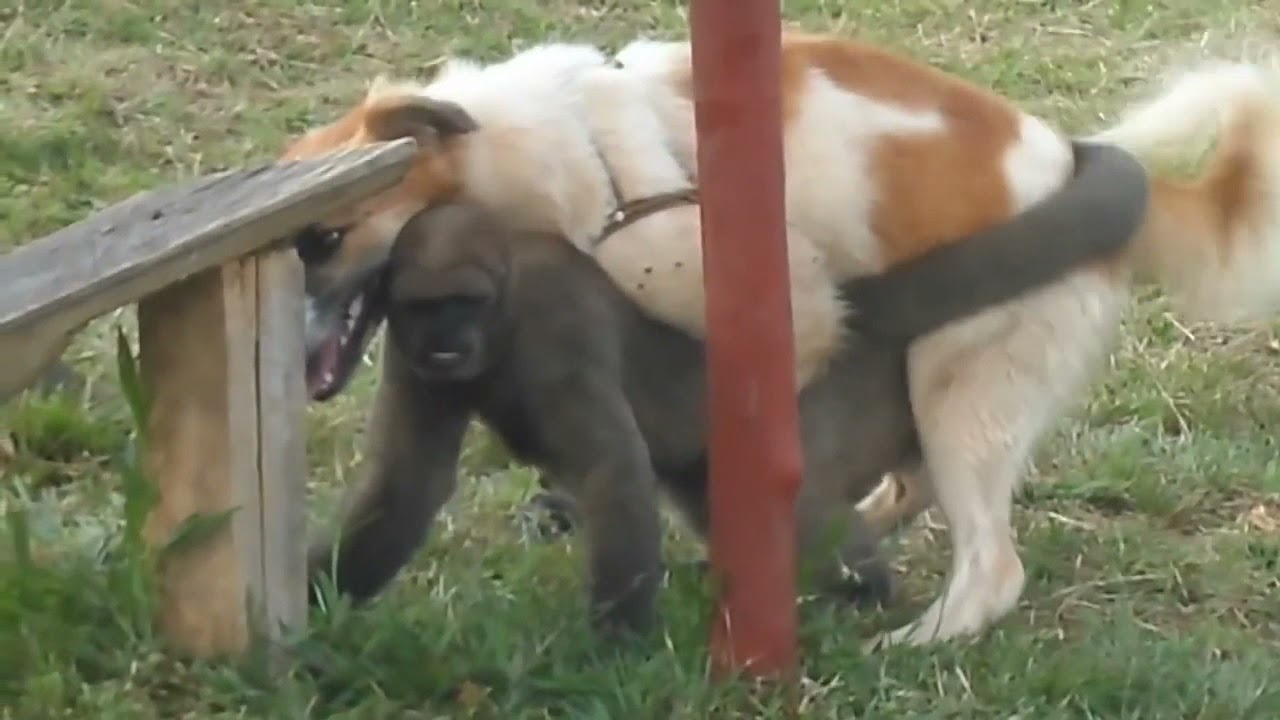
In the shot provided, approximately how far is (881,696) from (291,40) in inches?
185

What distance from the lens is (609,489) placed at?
3.48 meters

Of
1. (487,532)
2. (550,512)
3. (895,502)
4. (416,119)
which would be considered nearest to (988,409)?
(895,502)

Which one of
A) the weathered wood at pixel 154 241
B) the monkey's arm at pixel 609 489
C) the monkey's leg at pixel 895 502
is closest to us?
the weathered wood at pixel 154 241

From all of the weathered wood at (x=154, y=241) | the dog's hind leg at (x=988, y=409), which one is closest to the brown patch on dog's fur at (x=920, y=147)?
the dog's hind leg at (x=988, y=409)

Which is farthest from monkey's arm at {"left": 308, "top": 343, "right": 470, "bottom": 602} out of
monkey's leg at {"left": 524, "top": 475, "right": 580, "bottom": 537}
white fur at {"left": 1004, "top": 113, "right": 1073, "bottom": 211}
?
white fur at {"left": 1004, "top": 113, "right": 1073, "bottom": 211}

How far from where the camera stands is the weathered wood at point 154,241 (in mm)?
2789

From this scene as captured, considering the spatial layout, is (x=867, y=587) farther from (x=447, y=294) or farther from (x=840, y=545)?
(x=447, y=294)

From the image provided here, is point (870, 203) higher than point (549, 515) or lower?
higher

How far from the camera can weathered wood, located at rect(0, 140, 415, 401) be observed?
2.79 m

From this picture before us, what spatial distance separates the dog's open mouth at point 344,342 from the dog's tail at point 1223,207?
145 cm

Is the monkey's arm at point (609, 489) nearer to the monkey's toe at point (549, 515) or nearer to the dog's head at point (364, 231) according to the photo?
the dog's head at point (364, 231)

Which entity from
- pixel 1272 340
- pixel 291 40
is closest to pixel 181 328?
pixel 1272 340

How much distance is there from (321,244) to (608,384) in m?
0.52

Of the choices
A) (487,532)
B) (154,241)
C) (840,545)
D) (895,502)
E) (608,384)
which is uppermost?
(154,241)
